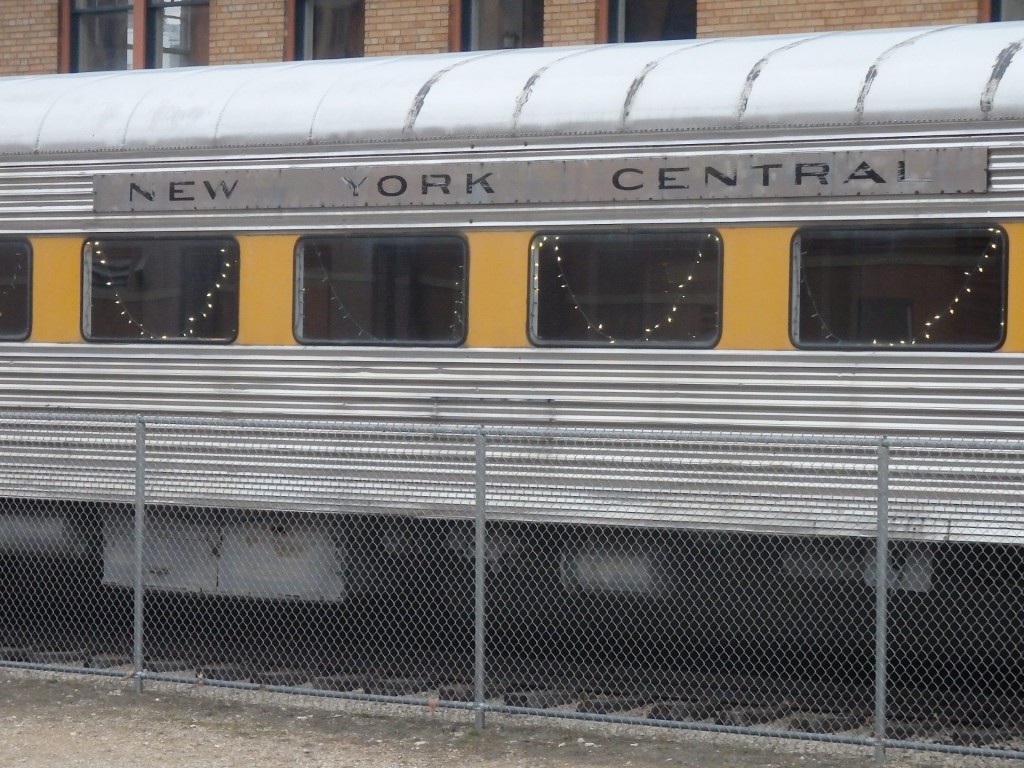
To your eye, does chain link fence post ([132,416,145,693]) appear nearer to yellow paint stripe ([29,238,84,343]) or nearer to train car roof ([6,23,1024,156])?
yellow paint stripe ([29,238,84,343])

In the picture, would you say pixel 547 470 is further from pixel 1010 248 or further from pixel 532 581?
pixel 1010 248

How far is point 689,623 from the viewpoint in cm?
869

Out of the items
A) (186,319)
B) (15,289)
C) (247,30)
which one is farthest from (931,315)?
(247,30)

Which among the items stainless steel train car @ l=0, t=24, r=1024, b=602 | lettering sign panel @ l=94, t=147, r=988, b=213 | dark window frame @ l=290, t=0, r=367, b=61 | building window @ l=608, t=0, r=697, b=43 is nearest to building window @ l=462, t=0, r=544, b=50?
building window @ l=608, t=0, r=697, b=43

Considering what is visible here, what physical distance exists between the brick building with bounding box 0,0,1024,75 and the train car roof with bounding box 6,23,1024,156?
4.53 m

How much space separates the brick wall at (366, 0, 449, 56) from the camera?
15.0 metres

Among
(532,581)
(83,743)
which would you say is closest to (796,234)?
(532,581)

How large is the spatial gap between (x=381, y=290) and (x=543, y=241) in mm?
1044

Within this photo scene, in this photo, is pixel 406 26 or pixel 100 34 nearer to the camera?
pixel 406 26

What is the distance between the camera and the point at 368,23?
15398mm

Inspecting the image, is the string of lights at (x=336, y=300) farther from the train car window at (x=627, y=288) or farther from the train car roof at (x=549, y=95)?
the train car window at (x=627, y=288)

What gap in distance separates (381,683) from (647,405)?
2126 mm

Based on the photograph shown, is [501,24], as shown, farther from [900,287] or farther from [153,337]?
[900,287]

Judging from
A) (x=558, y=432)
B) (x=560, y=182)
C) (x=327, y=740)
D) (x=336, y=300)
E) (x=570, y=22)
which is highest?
(x=570, y=22)
